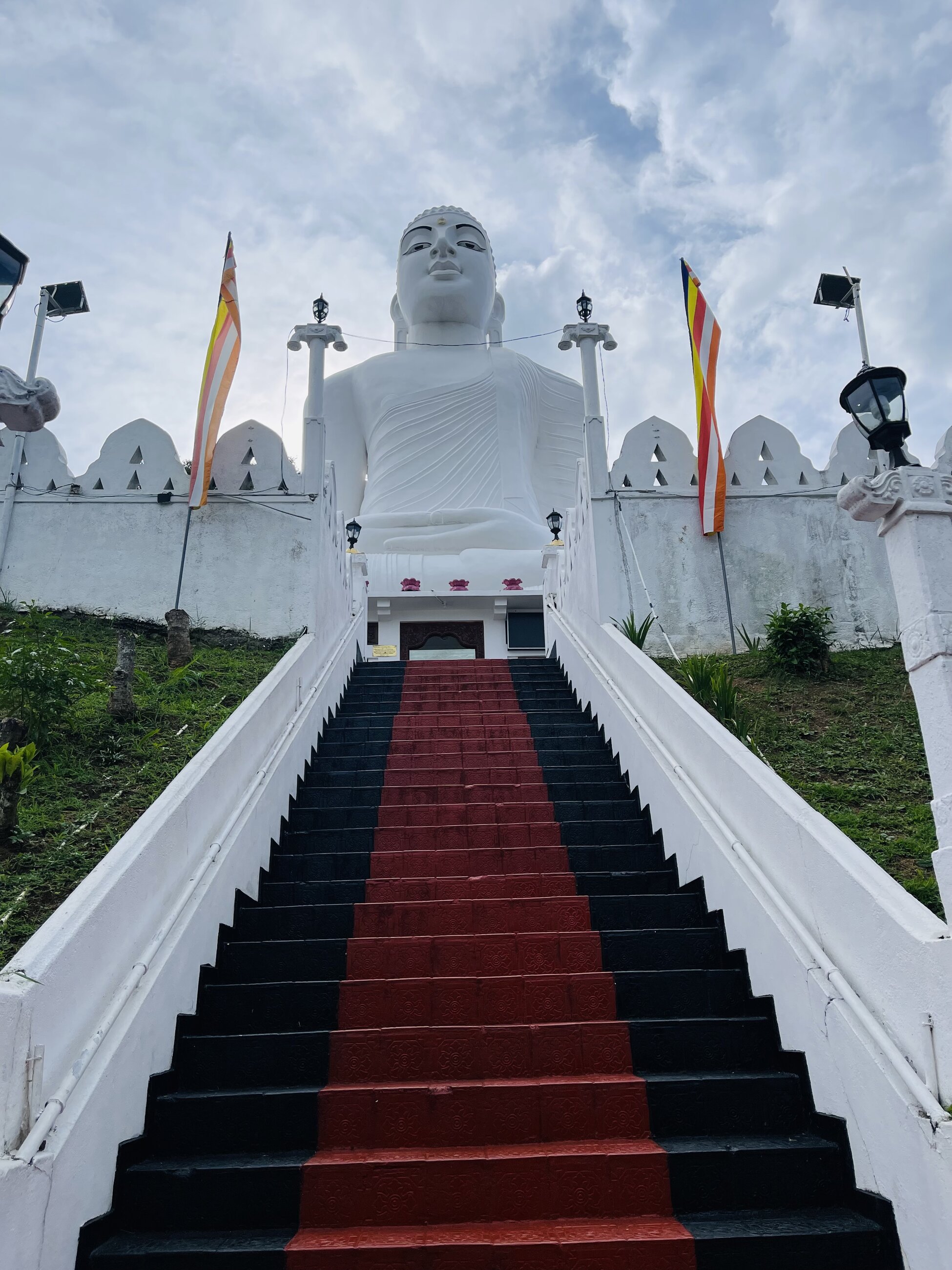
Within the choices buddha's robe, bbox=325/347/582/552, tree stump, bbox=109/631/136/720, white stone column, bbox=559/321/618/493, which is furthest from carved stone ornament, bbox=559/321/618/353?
tree stump, bbox=109/631/136/720

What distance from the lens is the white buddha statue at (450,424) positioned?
14641 mm

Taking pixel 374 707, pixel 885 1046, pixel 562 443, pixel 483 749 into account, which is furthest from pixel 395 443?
pixel 885 1046

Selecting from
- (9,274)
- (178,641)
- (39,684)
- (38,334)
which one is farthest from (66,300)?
(9,274)

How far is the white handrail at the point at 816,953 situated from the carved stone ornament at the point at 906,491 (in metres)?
1.59

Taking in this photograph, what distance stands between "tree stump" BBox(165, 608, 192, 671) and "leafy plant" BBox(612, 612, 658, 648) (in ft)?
13.8

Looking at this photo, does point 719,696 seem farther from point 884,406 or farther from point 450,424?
point 450,424

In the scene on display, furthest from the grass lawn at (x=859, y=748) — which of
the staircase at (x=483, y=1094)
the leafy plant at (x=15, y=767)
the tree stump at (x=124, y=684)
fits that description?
the tree stump at (x=124, y=684)

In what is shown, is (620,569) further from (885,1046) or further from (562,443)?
(885,1046)

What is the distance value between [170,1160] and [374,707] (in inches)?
205

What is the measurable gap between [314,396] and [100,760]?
286 inches

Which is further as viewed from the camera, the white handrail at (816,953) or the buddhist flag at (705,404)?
the buddhist flag at (705,404)

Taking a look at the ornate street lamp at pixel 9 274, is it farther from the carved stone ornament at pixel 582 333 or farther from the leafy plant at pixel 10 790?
the carved stone ornament at pixel 582 333

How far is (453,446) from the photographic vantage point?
15812mm

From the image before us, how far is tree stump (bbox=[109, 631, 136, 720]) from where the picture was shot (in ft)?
22.7
